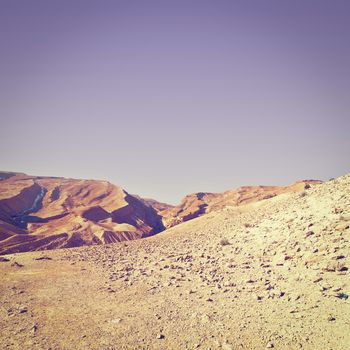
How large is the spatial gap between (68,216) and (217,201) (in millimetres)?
36991

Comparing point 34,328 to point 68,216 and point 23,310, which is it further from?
point 68,216

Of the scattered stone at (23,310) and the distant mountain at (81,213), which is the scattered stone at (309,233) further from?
the scattered stone at (23,310)

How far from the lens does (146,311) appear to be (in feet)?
34.8

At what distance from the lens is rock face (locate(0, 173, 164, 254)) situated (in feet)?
114

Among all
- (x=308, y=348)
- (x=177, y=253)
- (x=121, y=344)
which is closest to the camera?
(x=308, y=348)

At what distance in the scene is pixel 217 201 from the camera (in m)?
74.1

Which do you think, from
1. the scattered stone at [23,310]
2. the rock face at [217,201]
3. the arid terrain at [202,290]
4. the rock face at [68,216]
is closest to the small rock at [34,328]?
the arid terrain at [202,290]

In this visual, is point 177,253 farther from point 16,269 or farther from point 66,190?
point 66,190

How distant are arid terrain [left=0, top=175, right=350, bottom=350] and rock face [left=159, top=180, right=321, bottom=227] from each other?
36.6m

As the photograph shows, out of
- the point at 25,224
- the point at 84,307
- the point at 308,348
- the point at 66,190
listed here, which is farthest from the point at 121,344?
the point at 66,190

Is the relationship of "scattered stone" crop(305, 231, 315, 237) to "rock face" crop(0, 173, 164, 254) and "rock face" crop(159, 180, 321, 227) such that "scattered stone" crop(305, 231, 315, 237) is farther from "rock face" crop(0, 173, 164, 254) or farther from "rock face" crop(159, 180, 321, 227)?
"rock face" crop(159, 180, 321, 227)

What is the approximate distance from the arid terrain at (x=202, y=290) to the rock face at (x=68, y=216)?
16.0m

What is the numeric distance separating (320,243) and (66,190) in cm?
6659

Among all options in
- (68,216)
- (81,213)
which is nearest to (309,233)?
(81,213)
